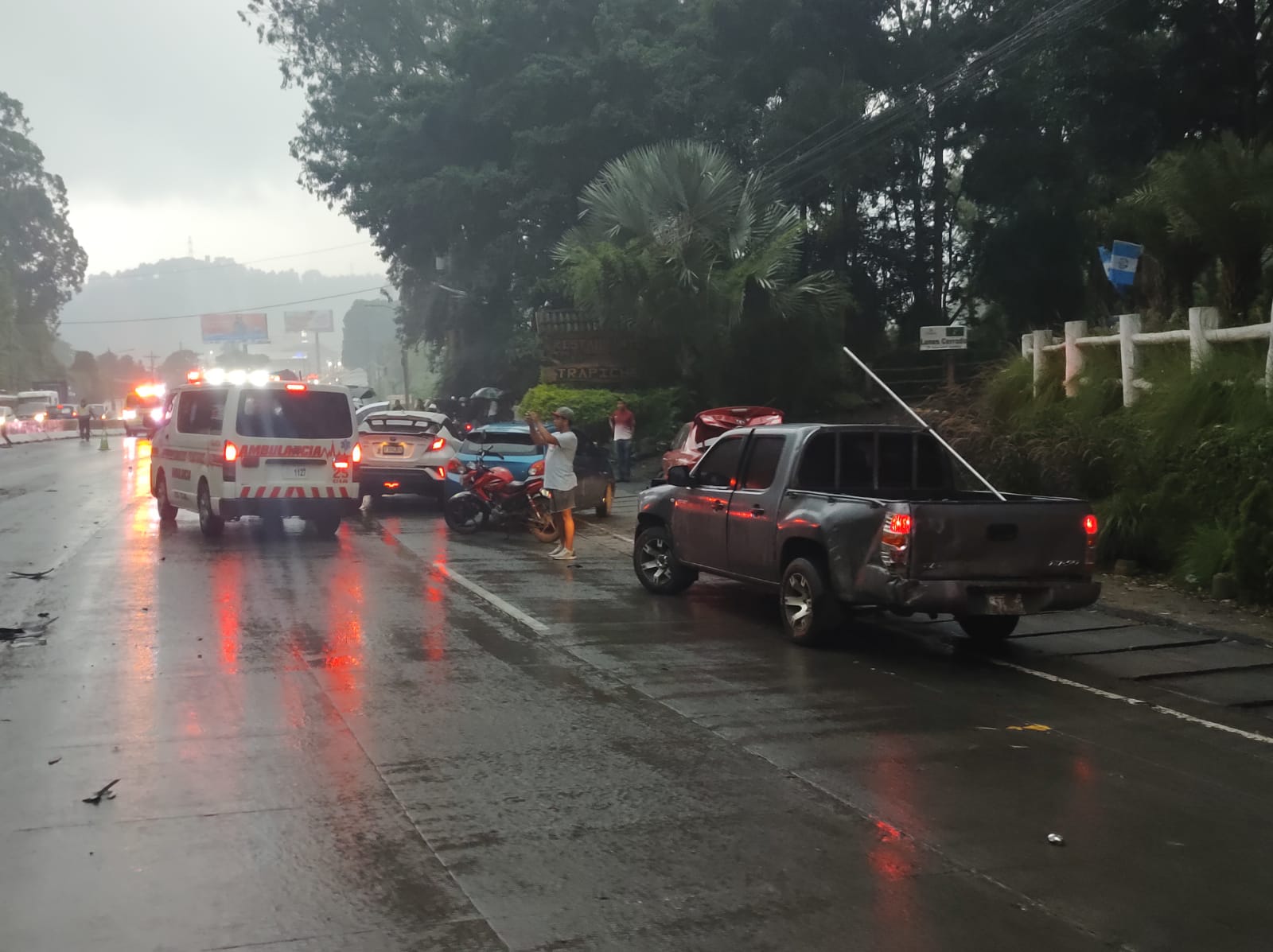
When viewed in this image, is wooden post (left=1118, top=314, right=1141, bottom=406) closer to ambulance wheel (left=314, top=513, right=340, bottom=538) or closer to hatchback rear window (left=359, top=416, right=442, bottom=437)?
ambulance wheel (left=314, top=513, right=340, bottom=538)

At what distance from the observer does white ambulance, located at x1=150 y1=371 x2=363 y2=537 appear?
647 inches

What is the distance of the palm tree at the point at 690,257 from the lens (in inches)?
1094

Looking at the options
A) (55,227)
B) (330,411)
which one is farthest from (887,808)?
(55,227)

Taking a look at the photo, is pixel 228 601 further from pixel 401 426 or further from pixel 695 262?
pixel 695 262

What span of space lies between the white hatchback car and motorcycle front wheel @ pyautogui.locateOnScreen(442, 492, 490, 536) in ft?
7.45

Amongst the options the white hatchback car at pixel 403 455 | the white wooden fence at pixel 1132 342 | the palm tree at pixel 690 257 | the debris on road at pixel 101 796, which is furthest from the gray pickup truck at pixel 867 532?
the palm tree at pixel 690 257

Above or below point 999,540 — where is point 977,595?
below

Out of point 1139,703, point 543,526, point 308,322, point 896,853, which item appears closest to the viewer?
point 896,853

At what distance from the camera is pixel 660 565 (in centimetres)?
1280

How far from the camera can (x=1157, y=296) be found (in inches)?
711

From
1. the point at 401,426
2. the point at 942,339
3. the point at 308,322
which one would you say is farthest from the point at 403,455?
the point at 308,322

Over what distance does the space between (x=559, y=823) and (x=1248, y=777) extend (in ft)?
11.9

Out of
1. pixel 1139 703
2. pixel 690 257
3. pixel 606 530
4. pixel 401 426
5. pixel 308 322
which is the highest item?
pixel 308 322

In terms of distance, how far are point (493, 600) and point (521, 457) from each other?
720 cm
